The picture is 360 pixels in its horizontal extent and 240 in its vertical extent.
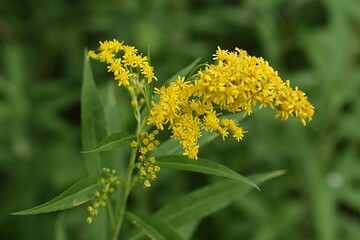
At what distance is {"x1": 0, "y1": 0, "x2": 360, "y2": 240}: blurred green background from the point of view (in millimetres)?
5309

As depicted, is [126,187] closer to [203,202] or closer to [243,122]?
[203,202]

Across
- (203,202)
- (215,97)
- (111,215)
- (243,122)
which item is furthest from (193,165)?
(243,122)

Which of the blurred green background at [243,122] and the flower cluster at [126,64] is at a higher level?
the blurred green background at [243,122]

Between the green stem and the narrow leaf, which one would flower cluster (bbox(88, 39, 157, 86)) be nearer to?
the green stem

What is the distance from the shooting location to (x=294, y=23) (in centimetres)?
598

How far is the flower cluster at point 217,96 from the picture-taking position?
7.70ft

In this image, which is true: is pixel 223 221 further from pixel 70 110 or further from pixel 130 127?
pixel 70 110

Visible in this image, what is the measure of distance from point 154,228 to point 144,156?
1.39 feet

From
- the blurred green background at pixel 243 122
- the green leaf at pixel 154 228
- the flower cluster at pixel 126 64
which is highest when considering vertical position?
the blurred green background at pixel 243 122

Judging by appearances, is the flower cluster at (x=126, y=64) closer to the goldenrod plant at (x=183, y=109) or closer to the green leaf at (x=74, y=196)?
the goldenrod plant at (x=183, y=109)

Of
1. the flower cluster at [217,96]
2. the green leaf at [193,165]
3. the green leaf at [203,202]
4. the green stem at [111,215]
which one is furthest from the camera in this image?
the green leaf at [203,202]

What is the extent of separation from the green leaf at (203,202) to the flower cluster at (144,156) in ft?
2.46

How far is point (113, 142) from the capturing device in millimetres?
2420

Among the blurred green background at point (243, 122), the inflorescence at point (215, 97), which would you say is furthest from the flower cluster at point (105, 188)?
the blurred green background at point (243, 122)
